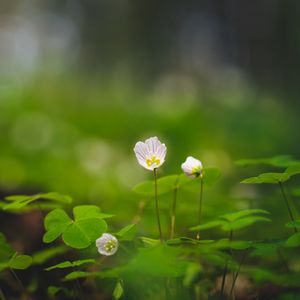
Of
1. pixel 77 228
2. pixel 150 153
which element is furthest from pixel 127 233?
pixel 150 153

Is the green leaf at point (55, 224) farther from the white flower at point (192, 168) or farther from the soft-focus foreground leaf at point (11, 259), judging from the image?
the white flower at point (192, 168)

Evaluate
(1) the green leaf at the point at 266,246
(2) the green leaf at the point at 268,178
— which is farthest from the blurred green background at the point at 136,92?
(1) the green leaf at the point at 266,246

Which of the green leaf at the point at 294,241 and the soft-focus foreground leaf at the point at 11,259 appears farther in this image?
the soft-focus foreground leaf at the point at 11,259

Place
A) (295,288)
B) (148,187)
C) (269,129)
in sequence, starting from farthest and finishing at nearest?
(269,129) → (148,187) → (295,288)

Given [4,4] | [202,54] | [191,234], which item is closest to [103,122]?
[191,234]

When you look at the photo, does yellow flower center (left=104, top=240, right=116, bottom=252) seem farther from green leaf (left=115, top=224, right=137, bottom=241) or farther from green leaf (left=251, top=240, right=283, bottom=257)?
green leaf (left=251, top=240, right=283, bottom=257)

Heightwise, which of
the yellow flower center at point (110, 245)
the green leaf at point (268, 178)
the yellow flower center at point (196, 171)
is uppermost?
the yellow flower center at point (196, 171)

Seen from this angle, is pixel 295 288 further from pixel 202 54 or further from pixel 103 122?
pixel 202 54

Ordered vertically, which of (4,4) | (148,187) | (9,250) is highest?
(4,4)
